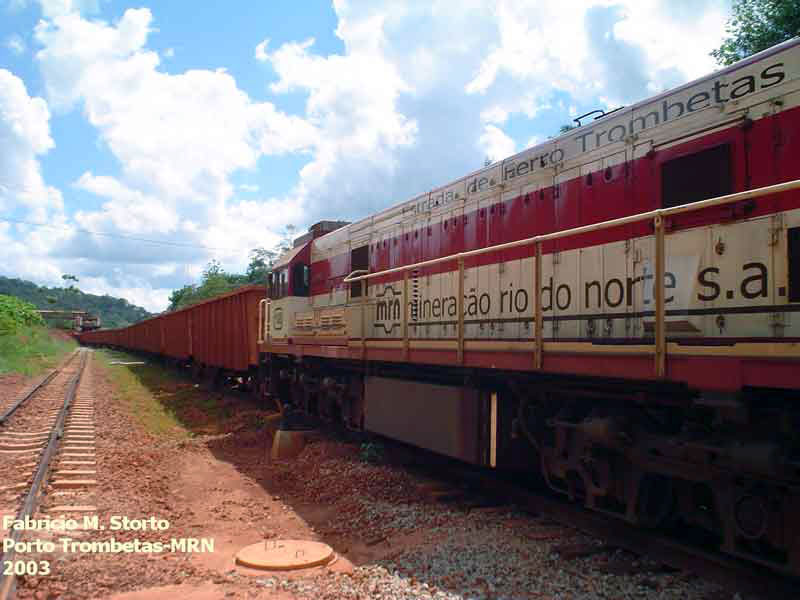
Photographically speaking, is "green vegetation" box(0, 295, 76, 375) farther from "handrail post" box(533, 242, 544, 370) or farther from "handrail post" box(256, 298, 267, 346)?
"handrail post" box(533, 242, 544, 370)

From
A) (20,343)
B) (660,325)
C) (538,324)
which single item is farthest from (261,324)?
(20,343)

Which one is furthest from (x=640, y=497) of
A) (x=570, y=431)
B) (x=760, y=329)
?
(x=760, y=329)

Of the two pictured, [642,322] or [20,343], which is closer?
[642,322]

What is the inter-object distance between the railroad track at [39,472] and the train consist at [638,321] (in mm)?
3840

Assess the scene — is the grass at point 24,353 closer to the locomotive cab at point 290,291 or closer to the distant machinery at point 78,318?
the locomotive cab at point 290,291

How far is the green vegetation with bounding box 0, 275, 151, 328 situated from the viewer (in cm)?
12812

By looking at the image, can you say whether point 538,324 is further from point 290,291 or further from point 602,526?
point 290,291

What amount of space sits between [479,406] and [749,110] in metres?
3.74

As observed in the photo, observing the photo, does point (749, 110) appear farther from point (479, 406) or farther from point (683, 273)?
point (479, 406)

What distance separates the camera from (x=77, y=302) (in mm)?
151125

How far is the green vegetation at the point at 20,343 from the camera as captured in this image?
87.3 feet

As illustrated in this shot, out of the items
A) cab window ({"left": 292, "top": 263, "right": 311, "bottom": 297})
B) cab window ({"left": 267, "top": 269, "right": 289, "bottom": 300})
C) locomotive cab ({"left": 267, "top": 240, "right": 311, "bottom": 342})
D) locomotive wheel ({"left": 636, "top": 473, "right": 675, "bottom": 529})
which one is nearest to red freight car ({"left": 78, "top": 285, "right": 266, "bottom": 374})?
cab window ({"left": 267, "top": 269, "right": 289, "bottom": 300})

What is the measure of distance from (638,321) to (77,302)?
543ft

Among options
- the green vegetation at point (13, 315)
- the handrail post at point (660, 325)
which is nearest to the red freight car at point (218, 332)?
the green vegetation at point (13, 315)
